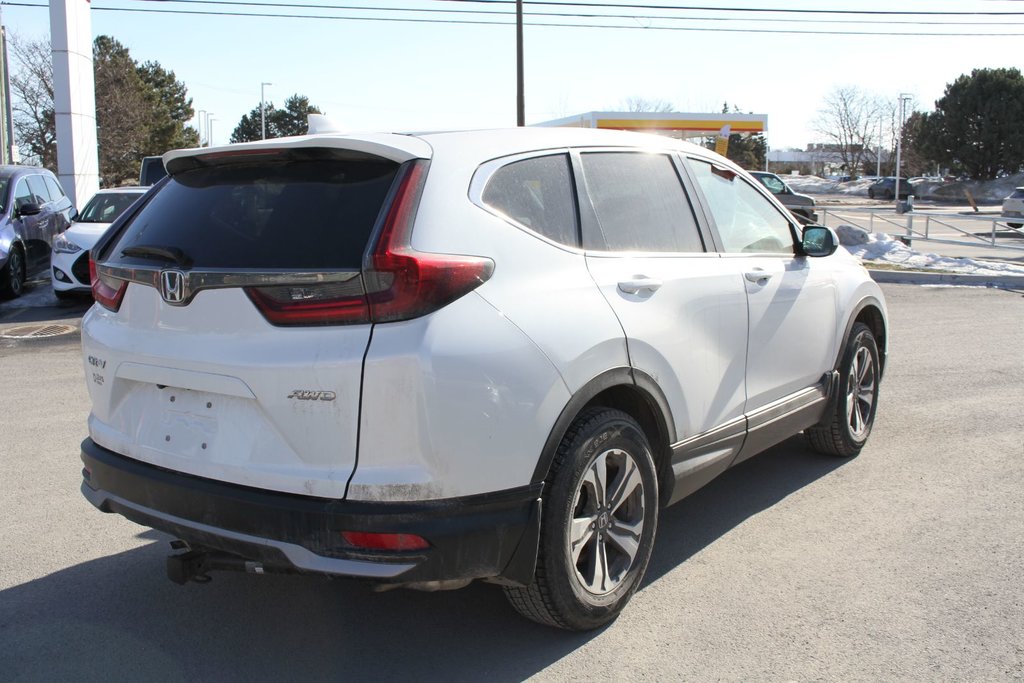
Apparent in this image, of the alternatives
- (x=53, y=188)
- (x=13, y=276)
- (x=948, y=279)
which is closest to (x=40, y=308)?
(x=13, y=276)

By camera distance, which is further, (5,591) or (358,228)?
(5,591)

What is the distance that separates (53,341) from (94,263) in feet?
22.6

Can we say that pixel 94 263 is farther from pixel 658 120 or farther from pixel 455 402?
pixel 658 120

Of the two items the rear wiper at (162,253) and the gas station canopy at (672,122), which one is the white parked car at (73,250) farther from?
the gas station canopy at (672,122)

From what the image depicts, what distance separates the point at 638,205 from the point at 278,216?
1588mm

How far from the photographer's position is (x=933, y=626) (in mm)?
3561

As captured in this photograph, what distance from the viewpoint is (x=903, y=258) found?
17.5m

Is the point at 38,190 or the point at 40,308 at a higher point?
the point at 38,190

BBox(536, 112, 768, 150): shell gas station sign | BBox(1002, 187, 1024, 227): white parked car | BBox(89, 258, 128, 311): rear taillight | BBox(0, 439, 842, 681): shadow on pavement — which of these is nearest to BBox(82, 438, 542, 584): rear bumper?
BBox(0, 439, 842, 681): shadow on pavement

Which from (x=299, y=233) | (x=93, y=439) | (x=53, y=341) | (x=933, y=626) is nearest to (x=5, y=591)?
(x=93, y=439)

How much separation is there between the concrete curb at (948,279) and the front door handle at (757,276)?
11598mm

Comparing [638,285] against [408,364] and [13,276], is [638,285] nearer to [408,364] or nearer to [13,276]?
[408,364]

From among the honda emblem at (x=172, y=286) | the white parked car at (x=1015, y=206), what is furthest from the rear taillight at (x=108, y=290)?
the white parked car at (x=1015, y=206)

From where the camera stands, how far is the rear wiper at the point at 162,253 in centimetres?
316
